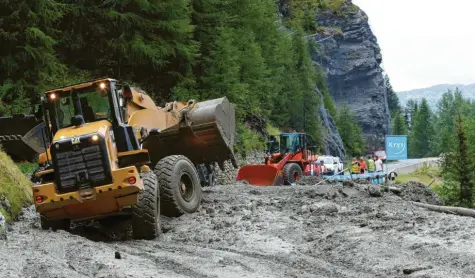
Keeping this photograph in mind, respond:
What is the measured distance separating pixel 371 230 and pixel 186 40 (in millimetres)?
19163

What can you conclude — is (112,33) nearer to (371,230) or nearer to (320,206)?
(320,206)

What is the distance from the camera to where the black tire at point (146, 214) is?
364 inches

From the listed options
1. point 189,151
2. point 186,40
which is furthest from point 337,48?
point 189,151

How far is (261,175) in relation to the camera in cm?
2378

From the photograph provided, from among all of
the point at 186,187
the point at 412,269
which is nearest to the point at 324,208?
the point at 186,187

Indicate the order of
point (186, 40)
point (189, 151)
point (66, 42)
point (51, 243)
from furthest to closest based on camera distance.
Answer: point (186, 40) → point (66, 42) → point (189, 151) → point (51, 243)

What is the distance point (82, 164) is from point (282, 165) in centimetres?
1647

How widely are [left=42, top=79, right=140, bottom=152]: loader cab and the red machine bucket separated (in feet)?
46.3

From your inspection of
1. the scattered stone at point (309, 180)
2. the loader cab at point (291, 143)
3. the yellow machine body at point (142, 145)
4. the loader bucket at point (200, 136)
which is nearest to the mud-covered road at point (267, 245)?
the yellow machine body at point (142, 145)

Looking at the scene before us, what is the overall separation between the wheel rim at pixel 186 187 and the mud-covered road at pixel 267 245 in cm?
40

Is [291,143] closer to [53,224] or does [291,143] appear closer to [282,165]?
[282,165]

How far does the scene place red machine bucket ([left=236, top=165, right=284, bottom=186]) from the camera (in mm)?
23609

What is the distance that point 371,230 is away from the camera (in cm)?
964

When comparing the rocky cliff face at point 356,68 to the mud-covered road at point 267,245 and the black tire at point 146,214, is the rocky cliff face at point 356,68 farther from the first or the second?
the black tire at point 146,214
